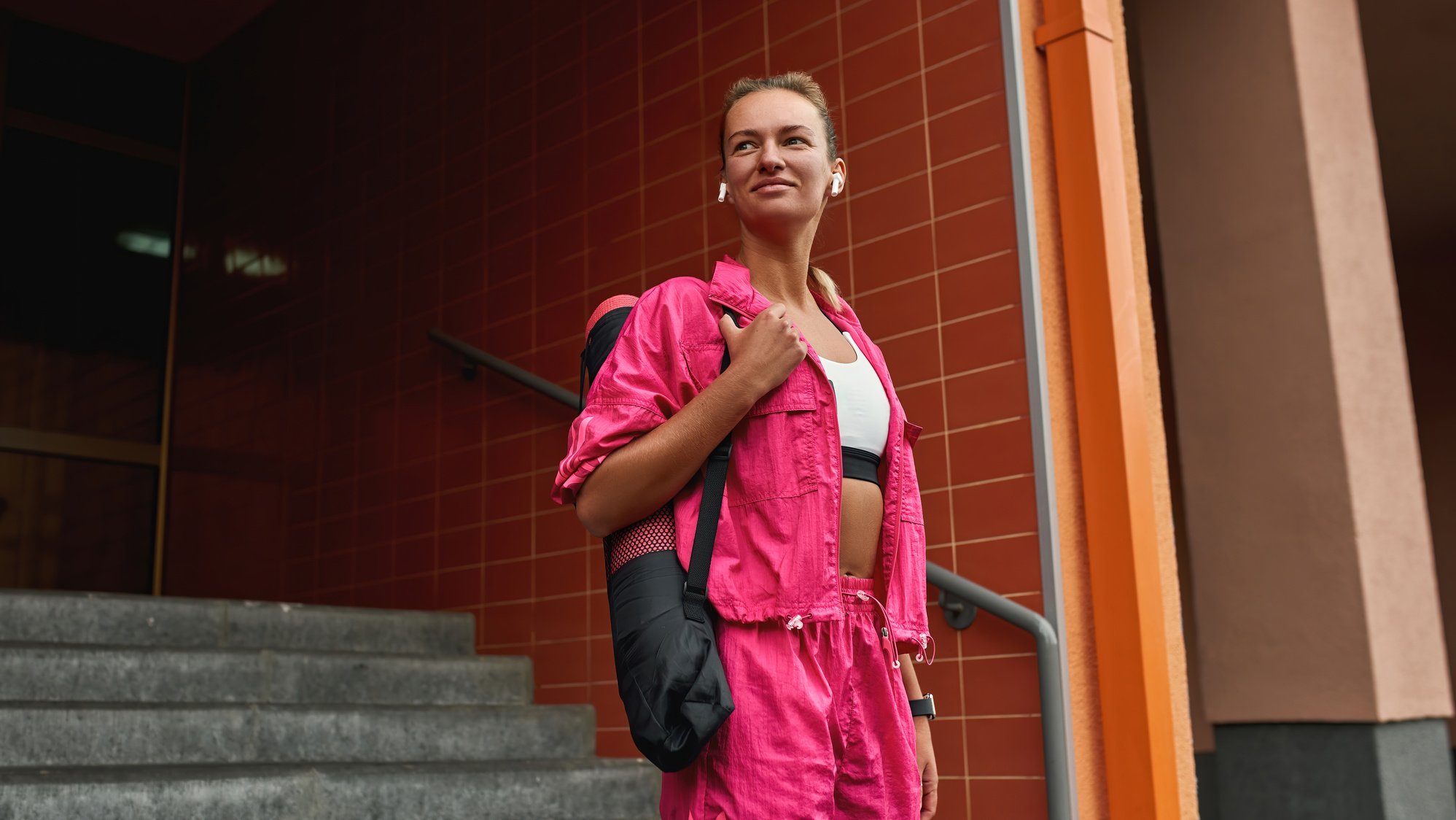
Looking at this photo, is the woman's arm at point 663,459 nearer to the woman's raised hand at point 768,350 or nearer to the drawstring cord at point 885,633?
the woman's raised hand at point 768,350

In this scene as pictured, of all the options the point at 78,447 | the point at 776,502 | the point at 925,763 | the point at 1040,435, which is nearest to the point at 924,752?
the point at 925,763

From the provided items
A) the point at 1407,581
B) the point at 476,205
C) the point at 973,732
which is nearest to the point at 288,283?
the point at 476,205

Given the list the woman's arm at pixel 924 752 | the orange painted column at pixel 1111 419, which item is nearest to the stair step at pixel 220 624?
the orange painted column at pixel 1111 419

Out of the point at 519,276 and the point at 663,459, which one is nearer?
the point at 663,459

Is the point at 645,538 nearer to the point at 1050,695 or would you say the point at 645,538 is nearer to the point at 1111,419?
the point at 1050,695

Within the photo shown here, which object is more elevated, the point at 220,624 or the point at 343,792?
the point at 220,624

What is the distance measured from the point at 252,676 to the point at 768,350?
2.42 metres

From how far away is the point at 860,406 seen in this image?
1277 mm

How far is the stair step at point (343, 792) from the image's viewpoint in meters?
2.19

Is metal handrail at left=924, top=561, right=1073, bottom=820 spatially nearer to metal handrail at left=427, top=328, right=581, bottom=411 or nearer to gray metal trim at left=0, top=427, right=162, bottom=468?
metal handrail at left=427, top=328, right=581, bottom=411

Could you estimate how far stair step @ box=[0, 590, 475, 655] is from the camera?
313 centimetres

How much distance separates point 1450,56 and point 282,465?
17.6ft

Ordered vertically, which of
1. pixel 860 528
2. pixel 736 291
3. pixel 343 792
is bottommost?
pixel 343 792

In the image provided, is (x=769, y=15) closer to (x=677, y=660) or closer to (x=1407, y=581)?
(x=1407, y=581)
